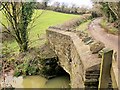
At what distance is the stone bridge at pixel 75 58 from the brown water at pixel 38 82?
948 mm

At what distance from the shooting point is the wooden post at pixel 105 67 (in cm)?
335

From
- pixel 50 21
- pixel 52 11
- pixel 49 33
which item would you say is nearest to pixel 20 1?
pixel 49 33

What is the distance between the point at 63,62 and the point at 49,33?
3723 millimetres

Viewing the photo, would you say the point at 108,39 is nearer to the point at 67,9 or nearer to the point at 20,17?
the point at 20,17

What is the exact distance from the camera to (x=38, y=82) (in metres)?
14.0

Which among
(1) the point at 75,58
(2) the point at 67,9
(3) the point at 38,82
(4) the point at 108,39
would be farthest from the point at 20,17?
(2) the point at 67,9

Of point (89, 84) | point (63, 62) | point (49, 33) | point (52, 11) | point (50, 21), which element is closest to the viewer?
point (89, 84)

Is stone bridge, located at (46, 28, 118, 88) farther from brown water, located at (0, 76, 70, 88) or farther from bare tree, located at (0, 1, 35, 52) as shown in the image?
bare tree, located at (0, 1, 35, 52)

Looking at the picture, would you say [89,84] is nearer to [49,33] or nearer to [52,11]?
[49,33]

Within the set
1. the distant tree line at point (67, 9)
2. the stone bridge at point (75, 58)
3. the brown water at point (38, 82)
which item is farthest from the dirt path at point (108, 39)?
the distant tree line at point (67, 9)

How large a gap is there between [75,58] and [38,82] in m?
6.17

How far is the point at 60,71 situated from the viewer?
14594 millimetres

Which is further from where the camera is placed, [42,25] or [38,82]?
[42,25]

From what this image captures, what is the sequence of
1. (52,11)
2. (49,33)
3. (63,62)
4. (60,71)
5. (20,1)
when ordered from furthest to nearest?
1. (52,11)
2. (20,1)
3. (49,33)
4. (60,71)
5. (63,62)
